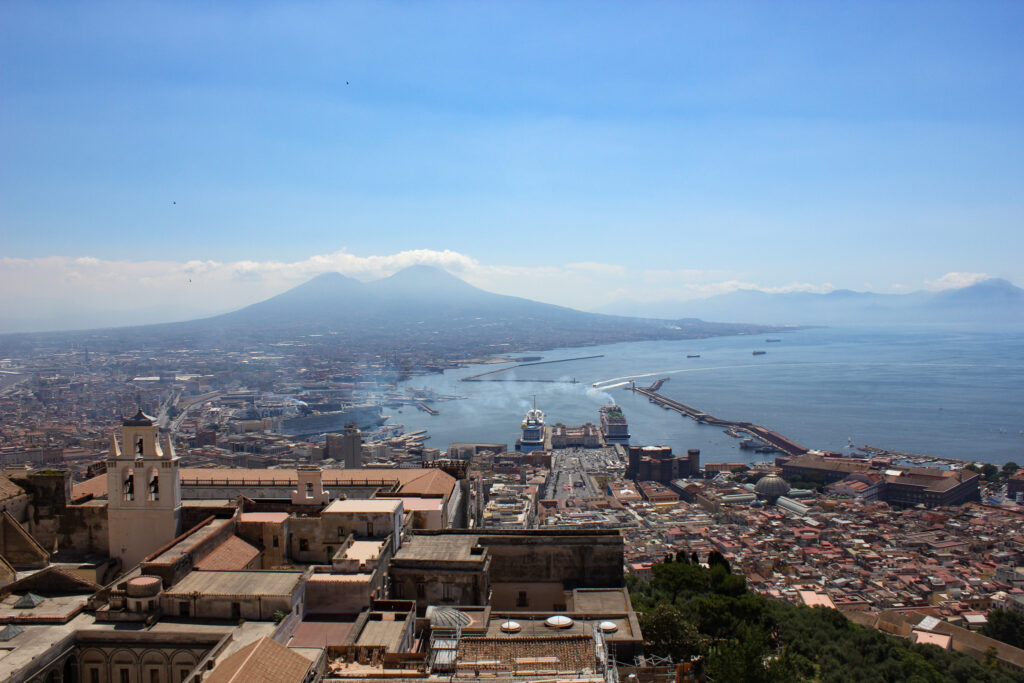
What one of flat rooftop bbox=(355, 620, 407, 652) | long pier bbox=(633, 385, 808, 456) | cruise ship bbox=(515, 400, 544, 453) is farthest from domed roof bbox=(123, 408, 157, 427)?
long pier bbox=(633, 385, 808, 456)

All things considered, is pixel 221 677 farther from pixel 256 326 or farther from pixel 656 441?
pixel 256 326

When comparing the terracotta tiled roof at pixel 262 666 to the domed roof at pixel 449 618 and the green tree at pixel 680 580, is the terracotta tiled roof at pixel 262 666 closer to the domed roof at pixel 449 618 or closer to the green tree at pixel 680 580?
the domed roof at pixel 449 618

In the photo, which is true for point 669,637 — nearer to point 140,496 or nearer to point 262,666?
point 262,666

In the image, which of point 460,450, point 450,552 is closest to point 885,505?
point 460,450

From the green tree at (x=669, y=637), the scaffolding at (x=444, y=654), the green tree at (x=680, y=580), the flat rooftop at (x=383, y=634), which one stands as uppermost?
the scaffolding at (x=444, y=654)

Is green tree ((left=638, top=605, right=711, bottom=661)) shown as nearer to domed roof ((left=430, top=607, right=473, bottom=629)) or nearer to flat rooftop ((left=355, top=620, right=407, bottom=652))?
domed roof ((left=430, top=607, right=473, bottom=629))

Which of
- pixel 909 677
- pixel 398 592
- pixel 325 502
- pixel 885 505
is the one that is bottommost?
pixel 885 505

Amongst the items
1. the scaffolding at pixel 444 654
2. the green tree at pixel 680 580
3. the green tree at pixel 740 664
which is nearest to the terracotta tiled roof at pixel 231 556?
the scaffolding at pixel 444 654
